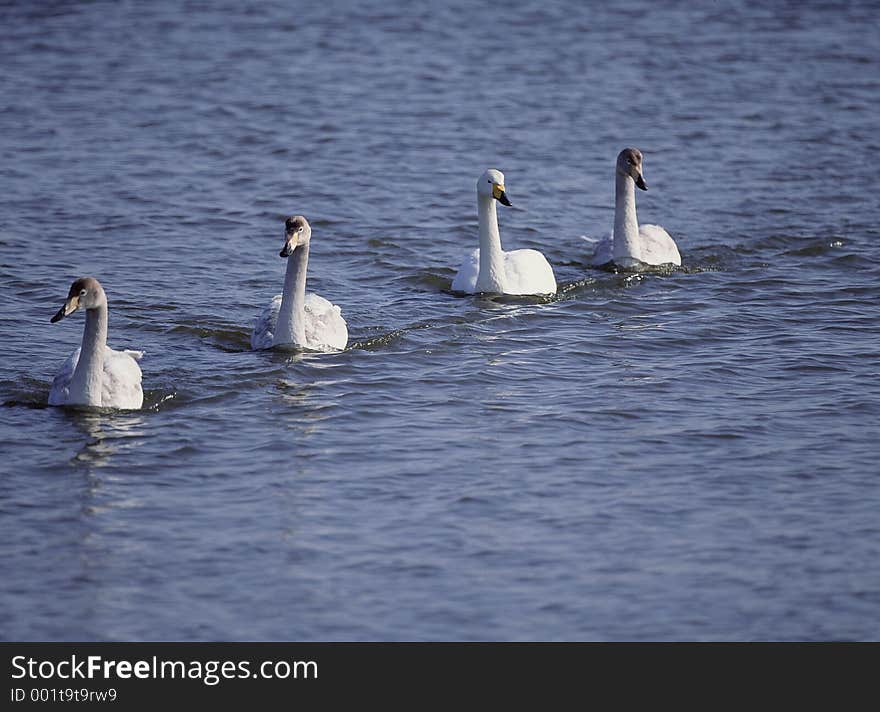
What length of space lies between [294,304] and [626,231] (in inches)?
191

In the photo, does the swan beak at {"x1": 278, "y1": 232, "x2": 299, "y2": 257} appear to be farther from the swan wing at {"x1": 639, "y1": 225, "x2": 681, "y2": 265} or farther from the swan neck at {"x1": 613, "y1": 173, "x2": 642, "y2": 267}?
the swan wing at {"x1": 639, "y1": 225, "x2": 681, "y2": 265}

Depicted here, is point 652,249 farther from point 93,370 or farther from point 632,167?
point 93,370

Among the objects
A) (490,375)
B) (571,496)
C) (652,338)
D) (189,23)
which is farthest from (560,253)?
(189,23)

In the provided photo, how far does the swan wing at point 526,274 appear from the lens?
1638 centimetres

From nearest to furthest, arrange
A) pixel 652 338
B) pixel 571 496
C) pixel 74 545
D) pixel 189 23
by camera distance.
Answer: pixel 74 545
pixel 571 496
pixel 652 338
pixel 189 23

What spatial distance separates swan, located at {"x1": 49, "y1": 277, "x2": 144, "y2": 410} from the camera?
12.6 meters

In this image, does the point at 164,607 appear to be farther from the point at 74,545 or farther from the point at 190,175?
the point at 190,175

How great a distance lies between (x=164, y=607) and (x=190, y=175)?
13.1 m

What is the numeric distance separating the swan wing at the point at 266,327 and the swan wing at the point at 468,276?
8.01 feet

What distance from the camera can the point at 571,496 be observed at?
11164 millimetres

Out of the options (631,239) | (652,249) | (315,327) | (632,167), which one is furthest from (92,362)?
(632,167)

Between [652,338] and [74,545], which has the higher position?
[652,338]

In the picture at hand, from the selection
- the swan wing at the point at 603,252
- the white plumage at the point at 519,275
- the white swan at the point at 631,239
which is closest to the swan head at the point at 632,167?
the white swan at the point at 631,239

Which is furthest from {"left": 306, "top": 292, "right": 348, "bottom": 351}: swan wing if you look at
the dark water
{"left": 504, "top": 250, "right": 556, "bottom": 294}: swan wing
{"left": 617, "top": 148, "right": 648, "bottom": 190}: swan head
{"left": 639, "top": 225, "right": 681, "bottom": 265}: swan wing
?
{"left": 617, "top": 148, "right": 648, "bottom": 190}: swan head
